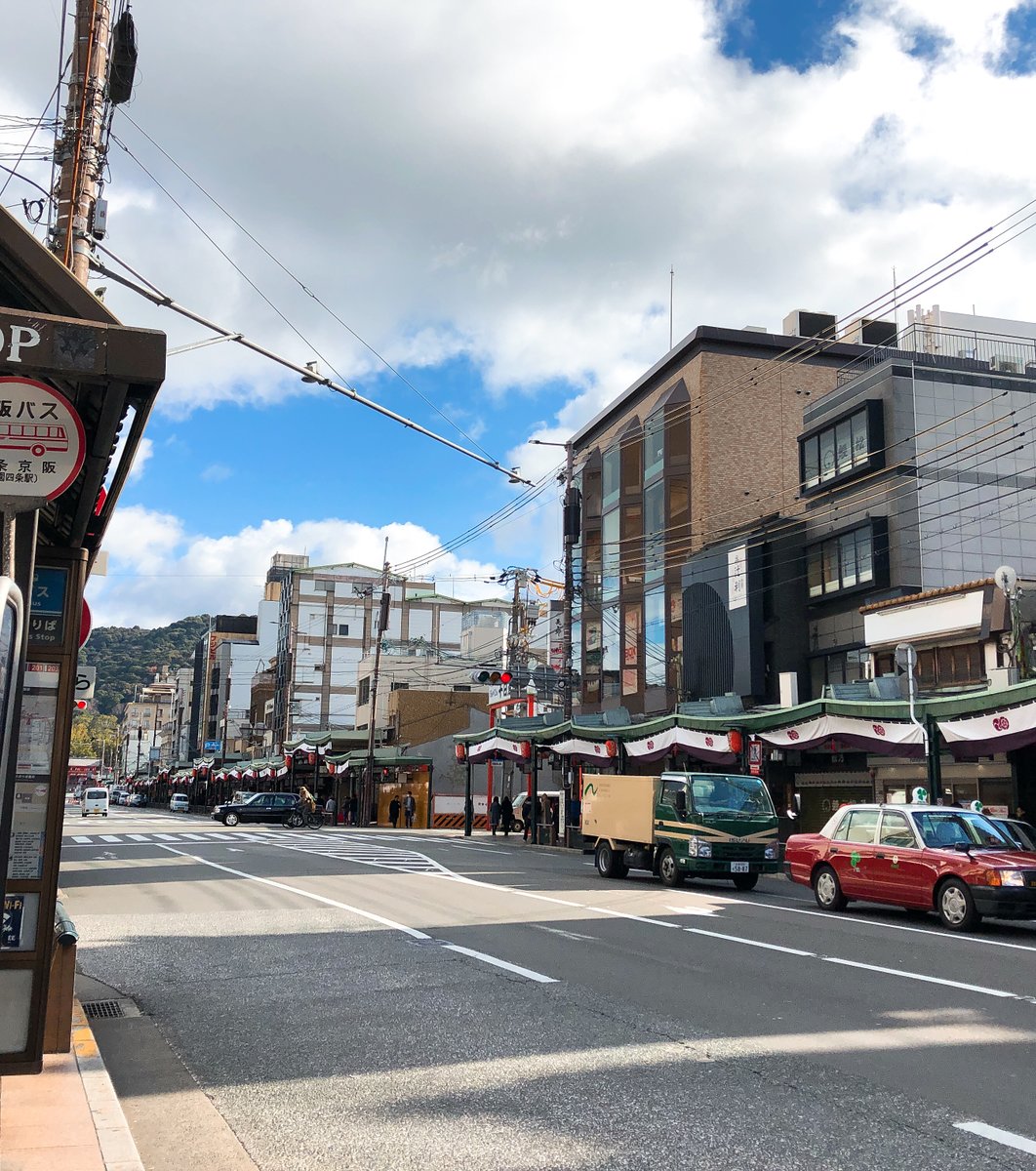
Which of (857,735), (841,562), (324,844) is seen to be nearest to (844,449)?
(841,562)

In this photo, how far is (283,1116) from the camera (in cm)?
619

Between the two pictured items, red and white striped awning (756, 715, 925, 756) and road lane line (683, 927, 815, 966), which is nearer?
road lane line (683, 927, 815, 966)

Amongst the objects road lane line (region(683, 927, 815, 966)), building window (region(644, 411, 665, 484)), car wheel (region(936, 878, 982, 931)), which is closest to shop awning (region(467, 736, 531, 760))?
building window (region(644, 411, 665, 484))

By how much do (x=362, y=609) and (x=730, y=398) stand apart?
5726cm

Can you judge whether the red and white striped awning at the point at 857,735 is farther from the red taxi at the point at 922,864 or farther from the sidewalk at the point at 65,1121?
the sidewalk at the point at 65,1121

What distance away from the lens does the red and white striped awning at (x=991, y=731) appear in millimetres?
19500

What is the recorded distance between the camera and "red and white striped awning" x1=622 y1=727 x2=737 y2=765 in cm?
2800

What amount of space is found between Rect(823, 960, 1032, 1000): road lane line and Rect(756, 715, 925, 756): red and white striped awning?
1141cm

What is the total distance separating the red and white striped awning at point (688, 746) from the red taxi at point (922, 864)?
31.3ft

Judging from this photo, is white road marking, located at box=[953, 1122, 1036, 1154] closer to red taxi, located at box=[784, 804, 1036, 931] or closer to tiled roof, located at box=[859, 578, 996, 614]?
red taxi, located at box=[784, 804, 1036, 931]

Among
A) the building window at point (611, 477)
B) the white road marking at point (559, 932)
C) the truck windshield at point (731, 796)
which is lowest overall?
the white road marking at point (559, 932)

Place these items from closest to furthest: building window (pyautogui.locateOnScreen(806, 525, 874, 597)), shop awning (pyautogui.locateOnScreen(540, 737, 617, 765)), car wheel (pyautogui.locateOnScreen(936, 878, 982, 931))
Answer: car wheel (pyautogui.locateOnScreen(936, 878, 982, 931)) → shop awning (pyautogui.locateOnScreen(540, 737, 617, 765)) → building window (pyautogui.locateOnScreen(806, 525, 874, 597))

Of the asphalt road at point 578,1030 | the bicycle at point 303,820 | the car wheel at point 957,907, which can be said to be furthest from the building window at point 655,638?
→ the car wheel at point 957,907

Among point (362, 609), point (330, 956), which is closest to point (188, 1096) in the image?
point (330, 956)
